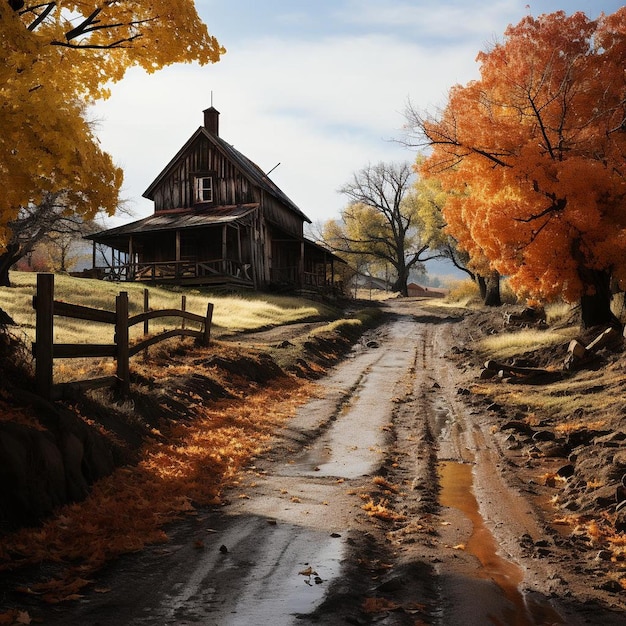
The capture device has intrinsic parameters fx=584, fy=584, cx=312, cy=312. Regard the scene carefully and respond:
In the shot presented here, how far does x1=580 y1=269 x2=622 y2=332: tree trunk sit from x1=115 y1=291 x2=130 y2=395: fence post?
1294cm

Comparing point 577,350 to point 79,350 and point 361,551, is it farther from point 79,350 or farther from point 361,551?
point 79,350

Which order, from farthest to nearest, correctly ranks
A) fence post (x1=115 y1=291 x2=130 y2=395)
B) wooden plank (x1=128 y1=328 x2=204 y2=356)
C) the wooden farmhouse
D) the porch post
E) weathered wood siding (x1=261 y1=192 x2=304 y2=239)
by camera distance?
weathered wood siding (x1=261 y1=192 x2=304 y2=239) → the porch post → the wooden farmhouse → wooden plank (x1=128 y1=328 x2=204 y2=356) → fence post (x1=115 y1=291 x2=130 y2=395)

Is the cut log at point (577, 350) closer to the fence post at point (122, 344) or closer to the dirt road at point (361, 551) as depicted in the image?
the dirt road at point (361, 551)

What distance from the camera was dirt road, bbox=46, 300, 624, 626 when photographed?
4398 millimetres

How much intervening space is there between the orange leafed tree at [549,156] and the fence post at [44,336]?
37.3 ft

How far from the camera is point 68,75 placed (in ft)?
27.0

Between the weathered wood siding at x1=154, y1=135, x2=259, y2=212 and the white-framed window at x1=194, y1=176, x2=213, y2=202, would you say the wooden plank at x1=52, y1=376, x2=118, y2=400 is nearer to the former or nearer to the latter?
the weathered wood siding at x1=154, y1=135, x2=259, y2=212

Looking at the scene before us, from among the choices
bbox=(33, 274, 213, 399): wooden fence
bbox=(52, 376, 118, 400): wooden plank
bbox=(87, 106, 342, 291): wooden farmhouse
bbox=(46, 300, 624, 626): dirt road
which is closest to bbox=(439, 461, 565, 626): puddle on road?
bbox=(46, 300, 624, 626): dirt road

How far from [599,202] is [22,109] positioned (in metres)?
14.2

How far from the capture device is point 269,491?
24.6ft

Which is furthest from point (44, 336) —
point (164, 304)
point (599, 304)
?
point (164, 304)

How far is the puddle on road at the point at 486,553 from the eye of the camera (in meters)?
4.46

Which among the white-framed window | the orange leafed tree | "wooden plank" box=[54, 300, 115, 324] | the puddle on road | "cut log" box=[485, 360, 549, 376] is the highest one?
the white-framed window

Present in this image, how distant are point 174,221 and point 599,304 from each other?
24896mm
